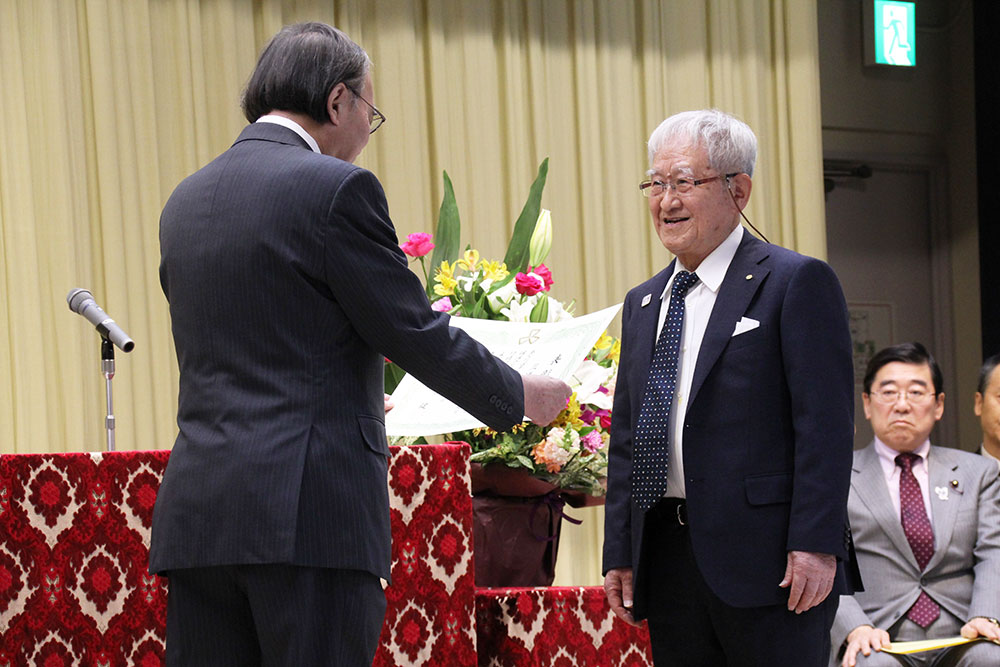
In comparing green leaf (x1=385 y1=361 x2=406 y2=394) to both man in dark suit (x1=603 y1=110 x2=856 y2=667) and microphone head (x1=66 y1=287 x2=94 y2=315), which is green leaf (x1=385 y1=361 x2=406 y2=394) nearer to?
microphone head (x1=66 y1=287 x2=94 y2=315)

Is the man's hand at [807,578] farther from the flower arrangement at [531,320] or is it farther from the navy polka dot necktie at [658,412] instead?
the flower arrangement at [531,320]

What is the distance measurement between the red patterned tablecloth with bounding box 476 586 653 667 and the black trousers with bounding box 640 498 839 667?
0.48 m

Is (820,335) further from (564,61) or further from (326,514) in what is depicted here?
(564,61)

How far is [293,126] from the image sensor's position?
177cm

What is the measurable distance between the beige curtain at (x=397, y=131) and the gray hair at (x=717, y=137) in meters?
2.62

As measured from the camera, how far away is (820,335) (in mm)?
1995

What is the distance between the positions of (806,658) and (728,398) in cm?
43

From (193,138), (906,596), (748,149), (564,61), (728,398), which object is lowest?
(906,596)

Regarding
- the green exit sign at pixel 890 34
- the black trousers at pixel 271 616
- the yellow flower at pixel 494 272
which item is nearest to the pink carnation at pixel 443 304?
the yellow flower at pixel 494 272

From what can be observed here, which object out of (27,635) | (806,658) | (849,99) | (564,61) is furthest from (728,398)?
(849,99)

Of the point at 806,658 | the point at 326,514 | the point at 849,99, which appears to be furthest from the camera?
the point at 849,99

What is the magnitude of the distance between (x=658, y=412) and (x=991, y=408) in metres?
2.28

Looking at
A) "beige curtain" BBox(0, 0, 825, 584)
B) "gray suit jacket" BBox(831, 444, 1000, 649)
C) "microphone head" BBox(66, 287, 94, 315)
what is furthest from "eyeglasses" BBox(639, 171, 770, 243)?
"beige curtain" BBox(0, 0, 825, 584)

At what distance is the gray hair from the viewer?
2.18 metres
